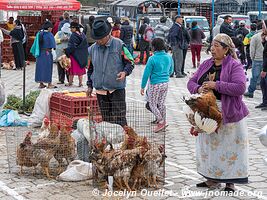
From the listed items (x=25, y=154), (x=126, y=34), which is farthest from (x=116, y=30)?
(x=25, y=154)

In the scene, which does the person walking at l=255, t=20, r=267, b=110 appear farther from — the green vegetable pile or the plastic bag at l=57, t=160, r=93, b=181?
the plastic bag at l=57, t=160, r=93, b=181

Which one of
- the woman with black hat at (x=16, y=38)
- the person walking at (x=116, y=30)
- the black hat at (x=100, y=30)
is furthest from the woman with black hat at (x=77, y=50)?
the black hat at (x=100, y=30)

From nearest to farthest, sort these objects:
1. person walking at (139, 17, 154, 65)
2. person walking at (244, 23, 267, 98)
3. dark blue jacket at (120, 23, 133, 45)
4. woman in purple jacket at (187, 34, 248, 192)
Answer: woman in purple jacket at (187, 34, 248, 192)
person walking at (244, 23, 267, 98)
dark blue jacket at (120, 23, 133, 45)
person walking at (139, 17, 154, 65)

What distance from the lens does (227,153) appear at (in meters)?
6.18

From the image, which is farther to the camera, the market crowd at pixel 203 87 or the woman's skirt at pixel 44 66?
the woman's skirt at pixel 44 66

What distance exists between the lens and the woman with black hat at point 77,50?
14.4 meters

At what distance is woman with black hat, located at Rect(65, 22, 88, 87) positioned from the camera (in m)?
14.4

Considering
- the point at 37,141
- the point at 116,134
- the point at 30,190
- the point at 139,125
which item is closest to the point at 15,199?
the point at 30,190

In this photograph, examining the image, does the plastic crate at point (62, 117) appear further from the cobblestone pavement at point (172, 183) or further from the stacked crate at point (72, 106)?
the cobblestone pavement at point (172, 183)

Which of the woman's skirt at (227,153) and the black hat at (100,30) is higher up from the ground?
the black hat at (100,30)

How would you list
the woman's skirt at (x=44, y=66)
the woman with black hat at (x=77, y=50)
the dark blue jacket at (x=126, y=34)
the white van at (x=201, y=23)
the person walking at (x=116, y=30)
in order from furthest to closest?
the white van at (x=201, y=23) < the dark blue jacket at (x=126, y=34) < the person walking at (x=116, y=30) < the woman's skirt at (x=44, y=66) < the woman with black hat at (x=77, y=50)

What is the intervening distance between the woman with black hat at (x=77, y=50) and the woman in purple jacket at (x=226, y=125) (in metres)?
8.44

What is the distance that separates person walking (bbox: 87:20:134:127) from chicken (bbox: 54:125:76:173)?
1.97 feet

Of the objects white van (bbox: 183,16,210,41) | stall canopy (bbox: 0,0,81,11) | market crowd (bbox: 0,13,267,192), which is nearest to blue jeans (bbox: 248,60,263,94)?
market crowd (bbox: 0,13,267,192)
